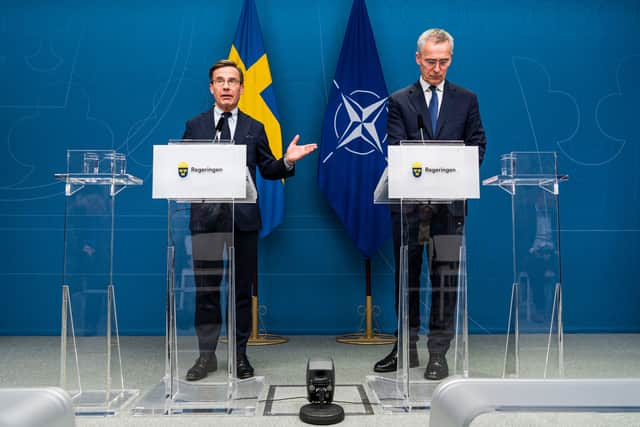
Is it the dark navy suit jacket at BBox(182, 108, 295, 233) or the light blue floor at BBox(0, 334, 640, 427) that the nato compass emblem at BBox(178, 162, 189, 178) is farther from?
the light blue floor at BBox(0, 334, 640, 427)

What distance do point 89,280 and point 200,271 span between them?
50 cm

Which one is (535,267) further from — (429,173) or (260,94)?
(260,94)

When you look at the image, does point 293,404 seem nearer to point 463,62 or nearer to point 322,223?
point 322,223

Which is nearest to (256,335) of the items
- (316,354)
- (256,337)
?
(256,337)

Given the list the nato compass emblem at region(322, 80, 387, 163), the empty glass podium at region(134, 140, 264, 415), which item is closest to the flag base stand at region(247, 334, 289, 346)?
the nato compass emblem at region(322, 80, 387, 163)

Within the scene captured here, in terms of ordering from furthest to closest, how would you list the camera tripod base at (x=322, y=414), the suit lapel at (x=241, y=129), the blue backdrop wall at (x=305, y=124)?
the blue backdrop wall at (x=305, y=124) → the suit lapel at (x=241, y=129) → the camera tripod base at (x=322, y=414)

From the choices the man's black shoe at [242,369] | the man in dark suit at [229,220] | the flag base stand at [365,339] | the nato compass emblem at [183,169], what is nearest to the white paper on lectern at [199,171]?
the nato compass emblem at [183,169]

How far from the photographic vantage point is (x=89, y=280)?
2.42m

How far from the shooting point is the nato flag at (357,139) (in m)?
4.17

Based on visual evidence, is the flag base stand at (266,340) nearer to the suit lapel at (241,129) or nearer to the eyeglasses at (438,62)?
the suit lapel at (241,129)

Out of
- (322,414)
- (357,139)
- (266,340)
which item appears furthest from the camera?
(357,139)

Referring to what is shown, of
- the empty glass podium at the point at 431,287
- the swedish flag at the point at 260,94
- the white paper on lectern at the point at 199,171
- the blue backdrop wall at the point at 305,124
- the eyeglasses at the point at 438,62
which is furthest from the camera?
the blue backdrop wall at the point at 305,124

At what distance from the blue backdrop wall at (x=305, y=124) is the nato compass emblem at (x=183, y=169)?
2105 millimetres

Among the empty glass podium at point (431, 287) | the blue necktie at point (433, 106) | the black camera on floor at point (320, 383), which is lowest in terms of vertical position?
the black camera on floor at point (320, 383)
